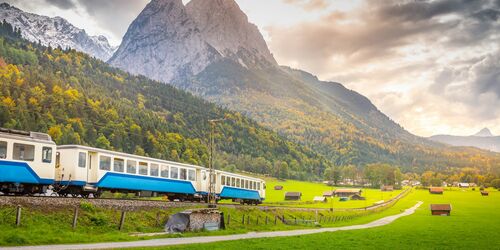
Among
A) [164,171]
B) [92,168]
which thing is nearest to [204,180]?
[164,171]

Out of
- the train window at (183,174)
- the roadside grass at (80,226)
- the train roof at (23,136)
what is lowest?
the roadside grass at (80,226)

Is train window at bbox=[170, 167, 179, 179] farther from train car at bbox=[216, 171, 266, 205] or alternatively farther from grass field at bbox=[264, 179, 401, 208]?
grass field at bbox=[264, 179, 401, 208]

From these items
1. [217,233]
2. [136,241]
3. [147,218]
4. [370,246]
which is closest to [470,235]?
[370,246]

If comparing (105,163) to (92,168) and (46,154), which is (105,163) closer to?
(92,168)

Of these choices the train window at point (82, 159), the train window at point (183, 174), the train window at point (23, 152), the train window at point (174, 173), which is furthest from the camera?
the train window at point (183, 174)

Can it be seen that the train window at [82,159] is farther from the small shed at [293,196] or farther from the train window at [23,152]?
the small shed at [293,196]

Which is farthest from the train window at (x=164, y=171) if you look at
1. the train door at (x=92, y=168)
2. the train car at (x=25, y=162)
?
the train car at (x=25, y=162)

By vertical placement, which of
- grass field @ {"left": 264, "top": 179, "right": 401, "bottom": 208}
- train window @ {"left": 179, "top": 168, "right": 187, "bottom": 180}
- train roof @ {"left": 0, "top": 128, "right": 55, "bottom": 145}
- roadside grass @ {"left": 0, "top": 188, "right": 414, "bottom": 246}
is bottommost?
roadside grass @ {"left": 0, "top": 188, "right": 414, "bottom": 246}

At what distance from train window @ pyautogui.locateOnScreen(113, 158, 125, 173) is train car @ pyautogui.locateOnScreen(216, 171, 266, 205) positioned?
17637 millimetres

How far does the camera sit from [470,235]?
48781mm

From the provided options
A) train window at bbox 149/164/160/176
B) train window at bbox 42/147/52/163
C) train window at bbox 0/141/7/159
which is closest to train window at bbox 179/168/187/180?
train window at bbox 149/164/160/176

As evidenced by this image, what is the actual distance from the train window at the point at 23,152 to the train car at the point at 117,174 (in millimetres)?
3633

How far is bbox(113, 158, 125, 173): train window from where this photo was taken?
39.9 metres

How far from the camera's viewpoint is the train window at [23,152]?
1236 inches
